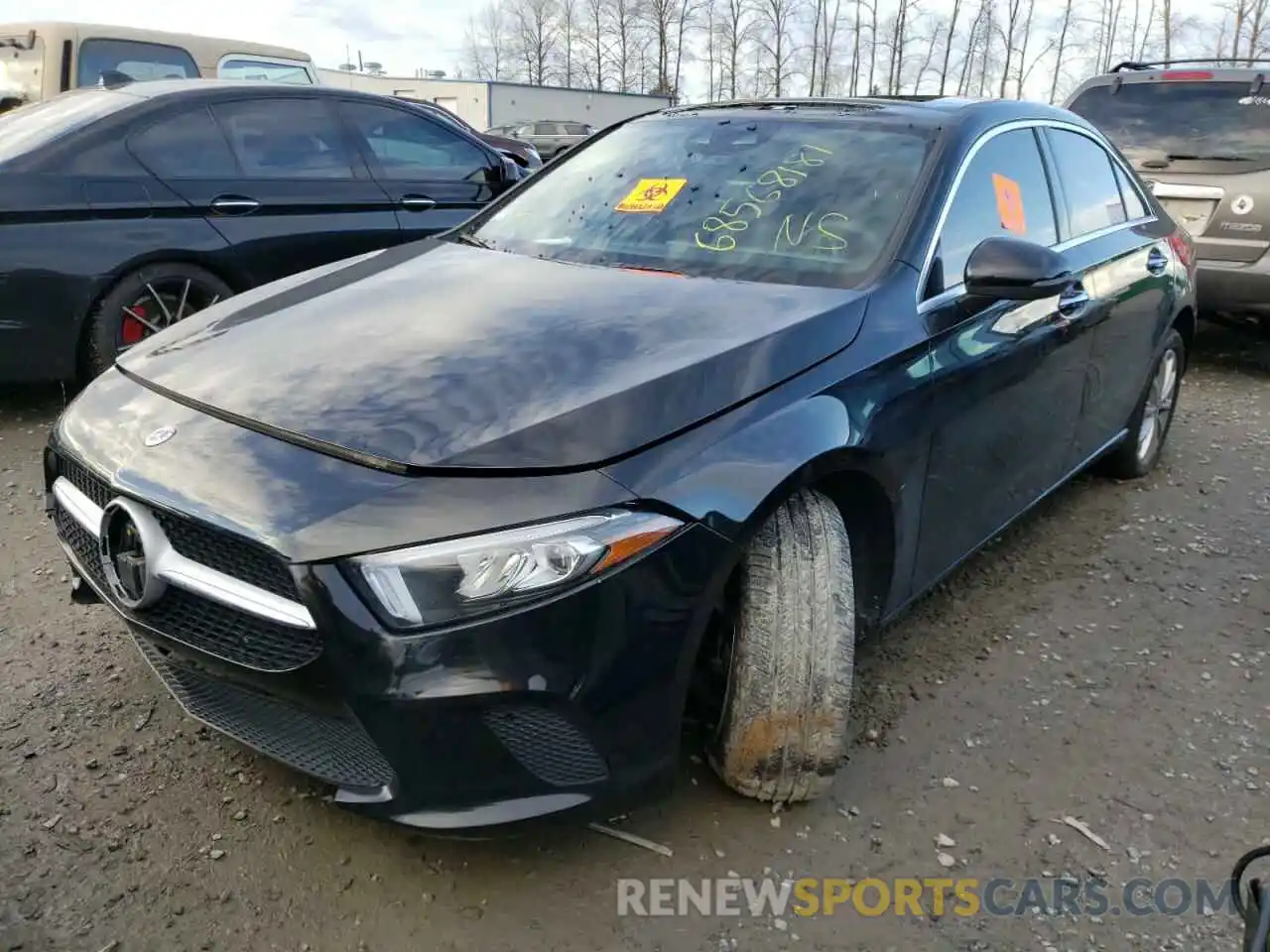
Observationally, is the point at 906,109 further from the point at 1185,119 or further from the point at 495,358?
the point at 1185,119

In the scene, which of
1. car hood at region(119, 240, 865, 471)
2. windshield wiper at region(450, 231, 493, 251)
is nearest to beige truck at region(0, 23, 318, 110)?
windshield wiper at region(450, 231, 493, 251)

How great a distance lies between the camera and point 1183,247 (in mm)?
4352

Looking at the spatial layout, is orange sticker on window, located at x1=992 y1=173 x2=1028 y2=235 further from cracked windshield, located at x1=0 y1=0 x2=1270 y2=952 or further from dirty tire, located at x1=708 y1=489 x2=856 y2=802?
dirty tire, located at x1=708 y1=489 x2=856 y2=802

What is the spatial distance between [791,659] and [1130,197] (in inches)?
115

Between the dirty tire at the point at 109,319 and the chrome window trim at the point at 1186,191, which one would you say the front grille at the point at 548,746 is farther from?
the chrome window trim at the point at 1186,191

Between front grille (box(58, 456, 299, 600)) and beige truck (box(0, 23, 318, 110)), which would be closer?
front grille (box(58, 456, 299, 600))

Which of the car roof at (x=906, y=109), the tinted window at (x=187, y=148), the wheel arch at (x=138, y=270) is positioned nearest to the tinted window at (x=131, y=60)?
the tinted window at (x=187, y=148)

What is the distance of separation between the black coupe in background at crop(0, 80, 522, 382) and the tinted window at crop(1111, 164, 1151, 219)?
334 centimetres

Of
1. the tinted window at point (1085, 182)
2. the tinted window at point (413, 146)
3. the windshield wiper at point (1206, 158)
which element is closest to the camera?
the tinted window at point (1085, 182)

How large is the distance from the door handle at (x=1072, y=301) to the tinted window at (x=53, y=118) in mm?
4115

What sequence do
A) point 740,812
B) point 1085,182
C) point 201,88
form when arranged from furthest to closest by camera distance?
point 201,88, point 1085,182, point 740,812

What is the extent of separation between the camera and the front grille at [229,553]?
5.79ft

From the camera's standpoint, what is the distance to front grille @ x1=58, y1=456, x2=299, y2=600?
5.79 feet

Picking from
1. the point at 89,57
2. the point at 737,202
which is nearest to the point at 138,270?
the point at 737,202
